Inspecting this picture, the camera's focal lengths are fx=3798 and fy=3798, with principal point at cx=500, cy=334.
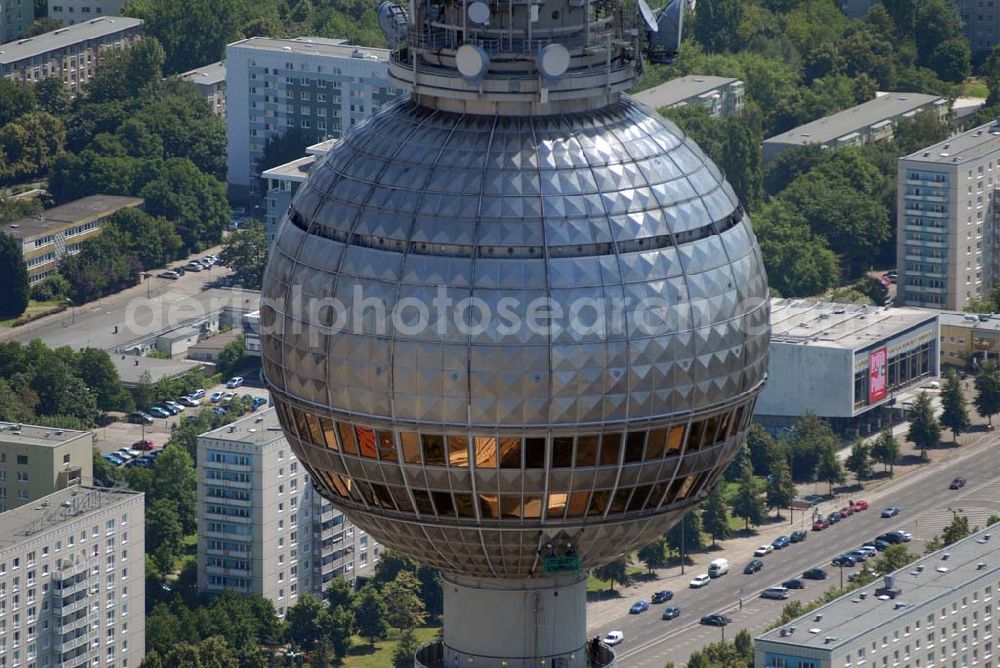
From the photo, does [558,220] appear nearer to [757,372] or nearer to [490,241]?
[490,241]

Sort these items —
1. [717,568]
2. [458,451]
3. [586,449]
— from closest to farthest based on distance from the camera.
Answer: [586,449] → [458,451] → [717,568]


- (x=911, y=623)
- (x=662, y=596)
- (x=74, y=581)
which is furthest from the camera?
(x=662, y=596)

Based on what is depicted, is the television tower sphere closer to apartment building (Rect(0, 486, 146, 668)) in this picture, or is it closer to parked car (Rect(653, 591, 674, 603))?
apartment building (Rect(0, 486, 146, 668))

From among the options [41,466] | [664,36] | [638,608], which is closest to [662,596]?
[638,608]

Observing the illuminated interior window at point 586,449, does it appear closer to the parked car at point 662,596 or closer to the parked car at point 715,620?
the parked car at point 715,620

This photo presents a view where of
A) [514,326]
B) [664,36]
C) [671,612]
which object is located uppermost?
[664,36]

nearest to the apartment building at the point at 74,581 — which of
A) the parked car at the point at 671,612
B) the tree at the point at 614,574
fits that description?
the tree at the point at 614,574

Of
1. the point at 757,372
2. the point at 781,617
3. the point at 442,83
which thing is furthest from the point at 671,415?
the point at 781,617

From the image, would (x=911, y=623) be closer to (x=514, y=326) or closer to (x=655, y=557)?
(x=655, y=557)

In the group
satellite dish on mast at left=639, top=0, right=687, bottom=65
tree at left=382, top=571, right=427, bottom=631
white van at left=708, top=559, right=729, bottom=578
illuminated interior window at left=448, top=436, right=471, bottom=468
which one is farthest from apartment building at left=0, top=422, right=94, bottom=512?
illuminated interior window at left=448, top=436, right=471, bottom=468
